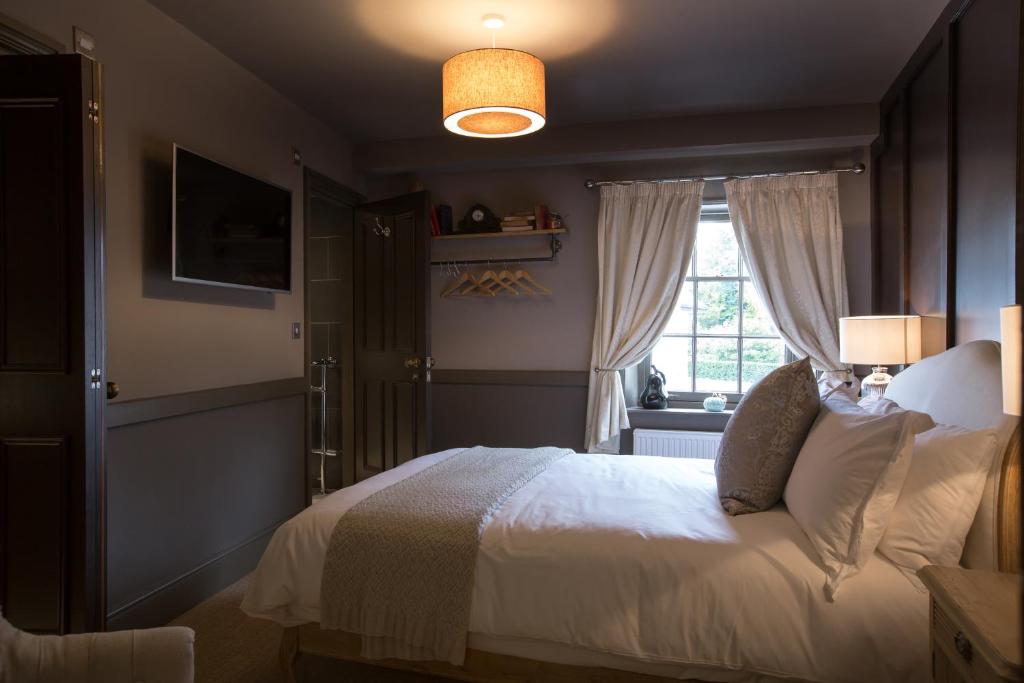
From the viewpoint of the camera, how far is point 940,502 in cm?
160

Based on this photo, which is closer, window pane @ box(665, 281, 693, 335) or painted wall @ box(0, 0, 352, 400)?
painted wall @ box(0, 0, 352, 400)

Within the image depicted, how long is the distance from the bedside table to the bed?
200mm

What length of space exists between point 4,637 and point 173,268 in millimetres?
1632

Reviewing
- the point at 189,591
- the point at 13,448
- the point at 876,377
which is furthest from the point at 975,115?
the point at 189,591

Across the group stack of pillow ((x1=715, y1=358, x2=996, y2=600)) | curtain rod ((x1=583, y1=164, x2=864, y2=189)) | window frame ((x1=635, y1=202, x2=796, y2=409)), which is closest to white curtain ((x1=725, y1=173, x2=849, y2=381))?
curtain rod ((x1=583, y1=164, x2=864, y2=189))

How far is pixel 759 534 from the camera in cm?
180

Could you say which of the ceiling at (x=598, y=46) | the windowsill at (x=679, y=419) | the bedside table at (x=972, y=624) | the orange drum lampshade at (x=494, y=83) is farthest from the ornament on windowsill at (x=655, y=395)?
the bedside table at (x=972, y=624)

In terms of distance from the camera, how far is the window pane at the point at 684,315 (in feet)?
14.4

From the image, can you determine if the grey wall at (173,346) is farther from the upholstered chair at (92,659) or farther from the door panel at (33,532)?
the upholstered chair at (92,659)

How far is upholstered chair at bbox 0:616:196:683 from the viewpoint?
133cm

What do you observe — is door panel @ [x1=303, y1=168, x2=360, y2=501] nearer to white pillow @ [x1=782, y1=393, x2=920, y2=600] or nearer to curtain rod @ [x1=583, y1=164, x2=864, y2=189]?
curtain rod @ [x1=583, y1=164, x2=864, y2=189]

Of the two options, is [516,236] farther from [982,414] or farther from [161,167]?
[982,414]

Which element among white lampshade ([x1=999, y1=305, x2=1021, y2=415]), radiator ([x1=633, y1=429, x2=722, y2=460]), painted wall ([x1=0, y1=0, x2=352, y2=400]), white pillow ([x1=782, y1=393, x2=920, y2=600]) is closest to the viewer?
white lampshade ([x1=999, y1=305, x2=1021, y2=415])

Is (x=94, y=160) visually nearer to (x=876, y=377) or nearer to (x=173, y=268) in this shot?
(x=173, y=268)
